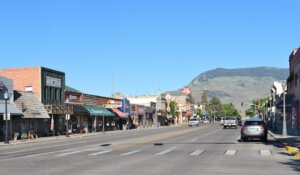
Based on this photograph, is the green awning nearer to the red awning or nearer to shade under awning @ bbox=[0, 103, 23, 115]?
the red awning

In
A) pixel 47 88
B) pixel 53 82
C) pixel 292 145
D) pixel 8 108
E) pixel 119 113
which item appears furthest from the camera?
pixel 119 113

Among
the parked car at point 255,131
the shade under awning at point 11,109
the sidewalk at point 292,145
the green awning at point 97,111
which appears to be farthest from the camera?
the green awning at point 97,111

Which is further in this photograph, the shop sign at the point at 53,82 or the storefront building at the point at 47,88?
the shop sign at the point at 53,82

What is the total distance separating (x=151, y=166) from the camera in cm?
1766

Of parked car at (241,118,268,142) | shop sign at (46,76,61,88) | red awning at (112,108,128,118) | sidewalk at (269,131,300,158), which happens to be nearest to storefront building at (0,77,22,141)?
shop sign at (46,76,61,88)

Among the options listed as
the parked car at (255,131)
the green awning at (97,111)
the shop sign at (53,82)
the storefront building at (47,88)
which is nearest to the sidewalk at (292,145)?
the parked car at (255,131)

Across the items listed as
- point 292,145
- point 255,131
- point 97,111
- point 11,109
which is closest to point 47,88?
point 11,109

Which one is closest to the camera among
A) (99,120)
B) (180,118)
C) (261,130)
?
(261,130)

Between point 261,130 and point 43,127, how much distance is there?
1197 inches

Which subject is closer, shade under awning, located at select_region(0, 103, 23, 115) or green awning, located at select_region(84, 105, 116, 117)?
shade under awning, located at select_region(0, 103, 23, 115)

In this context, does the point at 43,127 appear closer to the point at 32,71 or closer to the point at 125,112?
the point at 32,71

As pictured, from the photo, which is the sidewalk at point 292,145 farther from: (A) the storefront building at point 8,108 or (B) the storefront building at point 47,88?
(B) the storefront building at point 47,88

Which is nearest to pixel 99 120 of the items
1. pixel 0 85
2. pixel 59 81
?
pixel 59 81

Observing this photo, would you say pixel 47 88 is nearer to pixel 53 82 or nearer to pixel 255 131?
pixel 53 82
